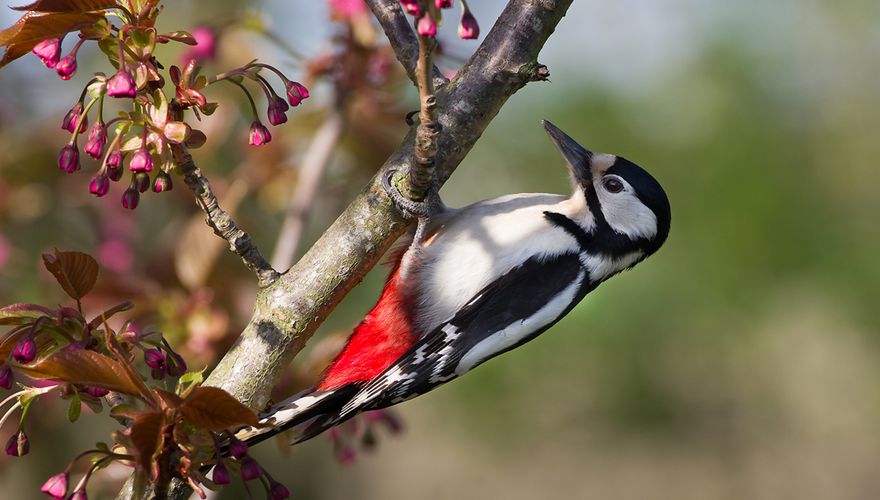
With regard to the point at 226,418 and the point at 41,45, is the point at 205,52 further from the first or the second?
the point at 226,418

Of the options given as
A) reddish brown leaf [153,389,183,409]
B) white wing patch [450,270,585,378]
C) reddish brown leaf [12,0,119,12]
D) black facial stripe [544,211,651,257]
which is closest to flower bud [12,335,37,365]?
reddish brown leaf [153,389,183,409]

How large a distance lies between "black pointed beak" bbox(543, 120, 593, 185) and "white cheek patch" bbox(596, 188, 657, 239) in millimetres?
Answer: 69

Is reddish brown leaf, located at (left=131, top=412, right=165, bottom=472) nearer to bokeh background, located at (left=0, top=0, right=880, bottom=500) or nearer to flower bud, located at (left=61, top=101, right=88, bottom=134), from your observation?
flower bud, located at (left=61, top=101, right=88, bottom=134)

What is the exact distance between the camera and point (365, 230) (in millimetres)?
2049

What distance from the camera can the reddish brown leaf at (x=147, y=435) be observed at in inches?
58.3

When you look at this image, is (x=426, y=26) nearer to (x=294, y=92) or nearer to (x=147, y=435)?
(x=294, y=92)

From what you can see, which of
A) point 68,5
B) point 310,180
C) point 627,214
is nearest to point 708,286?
point 627,214

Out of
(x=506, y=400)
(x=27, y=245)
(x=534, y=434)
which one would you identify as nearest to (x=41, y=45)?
(x=27, y=245)

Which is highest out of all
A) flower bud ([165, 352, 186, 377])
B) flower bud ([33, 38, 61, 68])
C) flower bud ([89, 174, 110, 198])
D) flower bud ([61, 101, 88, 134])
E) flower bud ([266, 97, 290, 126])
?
flower bud ([33, 38, 61, 68])

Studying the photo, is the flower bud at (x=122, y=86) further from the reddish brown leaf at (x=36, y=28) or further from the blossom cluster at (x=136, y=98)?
the reddish brown leaf at (x=36, y=28)

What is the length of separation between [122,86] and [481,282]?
5.29 ft

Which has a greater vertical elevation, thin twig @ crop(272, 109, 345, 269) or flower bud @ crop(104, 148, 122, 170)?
thin twig @ crop(272, 109, 345, 269)

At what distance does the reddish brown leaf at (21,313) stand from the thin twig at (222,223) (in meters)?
0.39

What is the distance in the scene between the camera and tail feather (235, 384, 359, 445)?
7.70 feet
